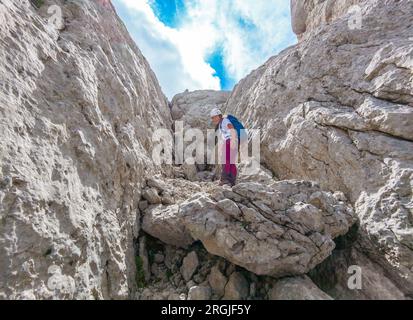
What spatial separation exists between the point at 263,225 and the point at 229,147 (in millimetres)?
5335

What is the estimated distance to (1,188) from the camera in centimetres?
495

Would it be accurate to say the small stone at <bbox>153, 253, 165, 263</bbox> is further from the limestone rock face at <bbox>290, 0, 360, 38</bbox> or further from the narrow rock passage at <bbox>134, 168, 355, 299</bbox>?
the limestone rock face at <bbox>290, 0, 360, 38</bbox>

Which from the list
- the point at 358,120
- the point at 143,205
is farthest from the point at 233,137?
the point at 143,205

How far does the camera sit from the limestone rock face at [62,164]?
5.08 m

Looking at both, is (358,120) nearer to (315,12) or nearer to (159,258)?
(159,258)

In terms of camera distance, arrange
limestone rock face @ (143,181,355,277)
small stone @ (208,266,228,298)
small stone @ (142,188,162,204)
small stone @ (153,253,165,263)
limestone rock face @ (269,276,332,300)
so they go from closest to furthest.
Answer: limestone rock face @ (269,276,332,300), limestone rock face @ (143,181,355,277), small stone @ (208,266,228,298), small stone @ (153,253,165,263), small stone @ (142,188,162,204)

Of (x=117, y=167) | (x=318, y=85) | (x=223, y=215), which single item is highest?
(x=318, y=85)

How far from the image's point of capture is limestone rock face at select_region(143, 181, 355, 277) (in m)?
6.68

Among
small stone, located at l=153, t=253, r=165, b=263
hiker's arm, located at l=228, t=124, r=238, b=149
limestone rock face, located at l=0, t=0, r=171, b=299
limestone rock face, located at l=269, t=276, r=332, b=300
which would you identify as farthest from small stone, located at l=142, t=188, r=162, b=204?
limestone rock face, located at l=269, t=276, r=332, b=300

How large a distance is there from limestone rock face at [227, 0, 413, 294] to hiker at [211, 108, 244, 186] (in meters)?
1.98

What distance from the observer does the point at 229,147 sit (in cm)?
1193

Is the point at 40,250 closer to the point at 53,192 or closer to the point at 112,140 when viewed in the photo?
the point at 53,192
